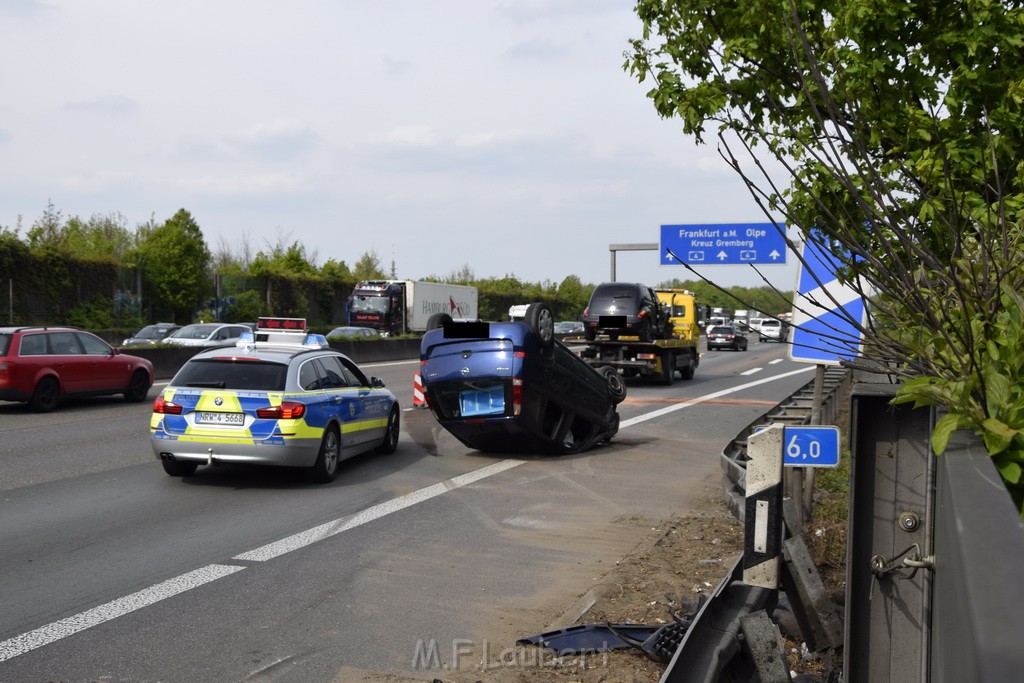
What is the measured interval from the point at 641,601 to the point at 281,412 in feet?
17.9

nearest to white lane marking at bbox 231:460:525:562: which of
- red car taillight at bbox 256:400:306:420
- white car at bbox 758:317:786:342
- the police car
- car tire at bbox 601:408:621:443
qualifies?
the police car

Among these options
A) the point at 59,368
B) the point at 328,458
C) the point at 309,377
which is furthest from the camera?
the point at 59,368

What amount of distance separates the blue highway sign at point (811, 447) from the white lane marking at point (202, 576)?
14.0 ft

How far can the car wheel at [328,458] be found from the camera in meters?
11.9

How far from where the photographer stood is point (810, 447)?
539cm

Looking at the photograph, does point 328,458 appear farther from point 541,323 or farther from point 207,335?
point 207,335

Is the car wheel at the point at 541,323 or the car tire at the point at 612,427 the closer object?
the car wheel at the point at 541,323

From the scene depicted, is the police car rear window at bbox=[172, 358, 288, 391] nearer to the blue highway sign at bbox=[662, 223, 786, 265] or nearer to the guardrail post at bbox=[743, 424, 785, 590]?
the guardrail post at bbox=[743, 424, 785, 590]

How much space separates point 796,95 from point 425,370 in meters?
6.43

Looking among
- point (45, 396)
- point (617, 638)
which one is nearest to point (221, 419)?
point (617, 638)

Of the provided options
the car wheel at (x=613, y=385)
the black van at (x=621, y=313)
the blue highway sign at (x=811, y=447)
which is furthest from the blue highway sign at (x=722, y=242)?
the blue highway sign at (x=811, y=447)

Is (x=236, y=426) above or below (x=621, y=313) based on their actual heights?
below

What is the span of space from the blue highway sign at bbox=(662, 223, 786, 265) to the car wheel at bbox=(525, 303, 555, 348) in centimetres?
2206

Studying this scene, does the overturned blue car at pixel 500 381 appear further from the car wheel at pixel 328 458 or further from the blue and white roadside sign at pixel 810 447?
the blue and white roadside sign at pixel 810 447
